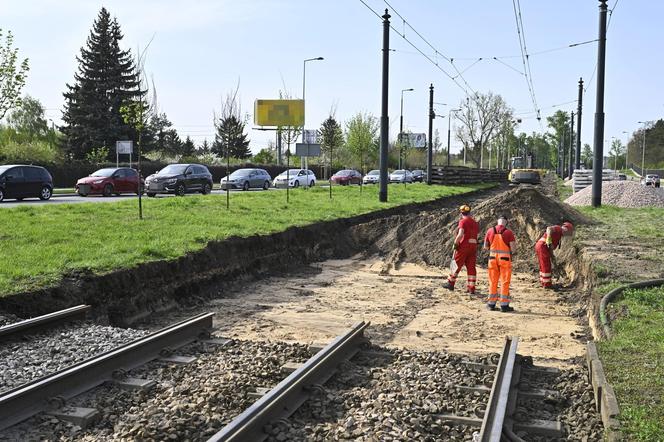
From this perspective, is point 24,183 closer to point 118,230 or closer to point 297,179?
point 118,230

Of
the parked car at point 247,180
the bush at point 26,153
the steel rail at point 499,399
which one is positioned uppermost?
the bush at point 26,153

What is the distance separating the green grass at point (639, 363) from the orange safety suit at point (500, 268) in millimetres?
2043

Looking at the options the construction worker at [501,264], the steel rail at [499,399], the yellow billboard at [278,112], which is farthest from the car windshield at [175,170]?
the steel rail at [499,399]

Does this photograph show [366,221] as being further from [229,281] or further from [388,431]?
[388,431]

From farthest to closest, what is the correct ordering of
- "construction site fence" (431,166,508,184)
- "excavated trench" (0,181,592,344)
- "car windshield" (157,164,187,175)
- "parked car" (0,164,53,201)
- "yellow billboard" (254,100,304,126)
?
"yellow billboard" (254,100,304,126) < "construction site fence" (431,166,508,184) < "car windshield" (157,164,187,175) < "parked car" (0,164,53,201) < "excavated trench" (0,181,592,344)

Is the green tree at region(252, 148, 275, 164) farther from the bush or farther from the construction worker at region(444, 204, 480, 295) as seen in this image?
the construction worker at region(444, 204, 480, 295)

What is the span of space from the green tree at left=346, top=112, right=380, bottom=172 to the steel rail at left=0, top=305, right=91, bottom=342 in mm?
29674

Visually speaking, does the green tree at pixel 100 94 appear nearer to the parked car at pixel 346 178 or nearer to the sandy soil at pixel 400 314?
the parked car at pixel 346 178

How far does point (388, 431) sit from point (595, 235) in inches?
513

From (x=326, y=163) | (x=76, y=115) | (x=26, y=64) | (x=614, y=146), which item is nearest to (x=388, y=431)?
(x=26, y=64)

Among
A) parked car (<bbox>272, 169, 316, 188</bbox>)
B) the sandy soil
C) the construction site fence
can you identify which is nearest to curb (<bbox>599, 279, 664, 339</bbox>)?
the sandy soil

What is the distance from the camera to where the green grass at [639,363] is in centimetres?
492

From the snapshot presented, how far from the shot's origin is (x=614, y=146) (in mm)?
132250

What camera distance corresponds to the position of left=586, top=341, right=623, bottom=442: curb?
15.9 ft
